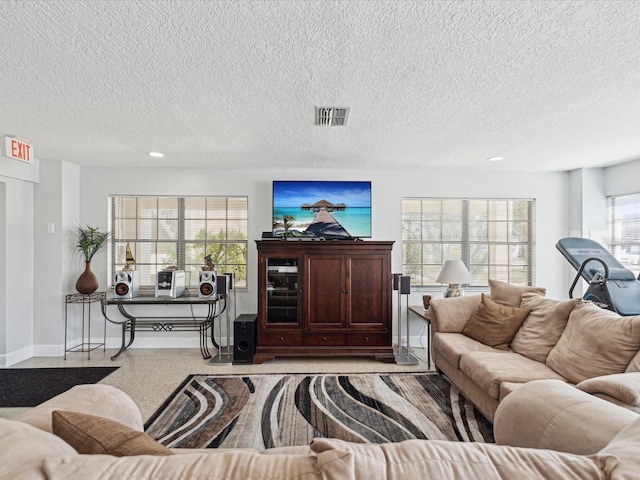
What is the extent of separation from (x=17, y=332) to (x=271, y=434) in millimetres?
3596

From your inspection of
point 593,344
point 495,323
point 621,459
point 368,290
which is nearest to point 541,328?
point 495,323

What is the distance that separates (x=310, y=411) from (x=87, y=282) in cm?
321

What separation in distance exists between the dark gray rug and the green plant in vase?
0.94 metres

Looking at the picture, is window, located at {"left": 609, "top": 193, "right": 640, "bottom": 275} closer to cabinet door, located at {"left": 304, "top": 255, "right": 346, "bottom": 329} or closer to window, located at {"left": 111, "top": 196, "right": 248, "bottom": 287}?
cabinet door, located at {"left": 304, "top": 255, "right": 346, "bottom": 329}

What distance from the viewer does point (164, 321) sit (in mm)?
4508

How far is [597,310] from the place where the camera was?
95.4 inches

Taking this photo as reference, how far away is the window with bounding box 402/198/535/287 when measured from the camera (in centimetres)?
483

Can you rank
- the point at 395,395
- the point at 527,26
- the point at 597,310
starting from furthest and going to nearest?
the point at 395,395, the point at 597,310, the point at 527,26

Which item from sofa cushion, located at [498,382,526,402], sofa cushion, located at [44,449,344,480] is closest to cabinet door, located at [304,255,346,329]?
sofa cushion, located at [498,382,526,402]

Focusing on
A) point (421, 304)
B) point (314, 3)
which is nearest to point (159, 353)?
point (421, 304)

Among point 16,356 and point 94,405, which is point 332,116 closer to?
point 94,405

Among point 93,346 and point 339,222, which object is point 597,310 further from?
point 93,346

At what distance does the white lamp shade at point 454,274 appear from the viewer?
3846mm

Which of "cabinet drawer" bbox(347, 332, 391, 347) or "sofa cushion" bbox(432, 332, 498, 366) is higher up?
"sofa cushion" bbox(432, 332, 498, 366)
